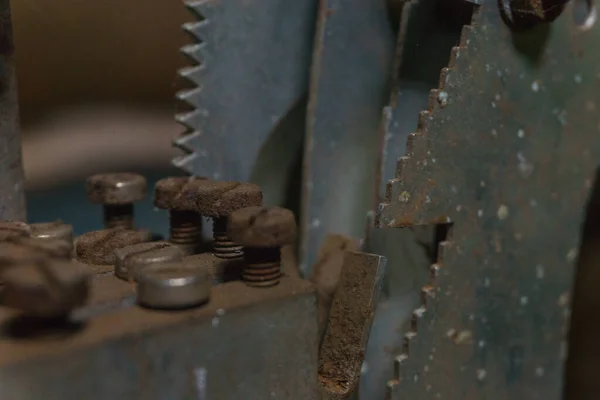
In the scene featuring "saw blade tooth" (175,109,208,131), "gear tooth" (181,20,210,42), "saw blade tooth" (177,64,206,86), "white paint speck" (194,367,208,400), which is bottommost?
"white paint speck" (194,367,208,400)

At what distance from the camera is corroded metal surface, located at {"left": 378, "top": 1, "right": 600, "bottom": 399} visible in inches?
26.5

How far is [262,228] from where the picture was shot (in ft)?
1.71

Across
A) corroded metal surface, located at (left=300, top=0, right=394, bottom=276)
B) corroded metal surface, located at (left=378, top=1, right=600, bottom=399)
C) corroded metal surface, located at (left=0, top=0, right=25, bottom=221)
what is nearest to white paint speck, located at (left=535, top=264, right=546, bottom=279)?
corroded metal surface, located at (left=378, top=1, right=600, bottom=399)

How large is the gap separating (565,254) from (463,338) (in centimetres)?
20

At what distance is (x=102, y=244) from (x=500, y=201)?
40cm

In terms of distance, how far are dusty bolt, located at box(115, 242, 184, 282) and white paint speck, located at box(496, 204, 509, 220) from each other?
339mm

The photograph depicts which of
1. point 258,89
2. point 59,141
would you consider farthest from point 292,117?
point 59,141

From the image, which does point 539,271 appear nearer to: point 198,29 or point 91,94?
point 198,29

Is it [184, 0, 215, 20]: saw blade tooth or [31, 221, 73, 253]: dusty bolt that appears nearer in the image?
[31, 221, 73, 253]: dusty bolt

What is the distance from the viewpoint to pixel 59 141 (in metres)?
1.10

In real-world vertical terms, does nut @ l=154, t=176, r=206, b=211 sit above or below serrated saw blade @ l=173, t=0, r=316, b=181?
below

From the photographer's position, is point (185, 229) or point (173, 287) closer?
point (173, 287)

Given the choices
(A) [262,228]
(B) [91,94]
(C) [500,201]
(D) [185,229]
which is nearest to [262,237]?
(A) [262,228]

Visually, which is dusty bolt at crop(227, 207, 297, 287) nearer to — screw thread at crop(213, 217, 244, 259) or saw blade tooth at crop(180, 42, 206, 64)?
screw thread at crop(213, 217, 244, 259)
